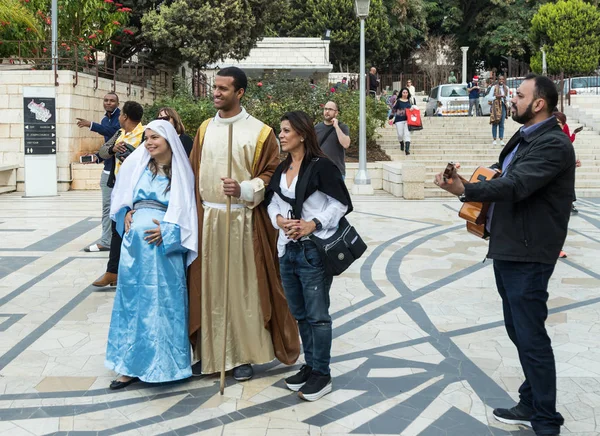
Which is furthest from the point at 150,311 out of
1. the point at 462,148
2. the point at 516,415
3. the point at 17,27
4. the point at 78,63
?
the point at 17,27

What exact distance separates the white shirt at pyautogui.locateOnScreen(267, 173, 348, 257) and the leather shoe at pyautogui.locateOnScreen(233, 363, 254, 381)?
0.78 m

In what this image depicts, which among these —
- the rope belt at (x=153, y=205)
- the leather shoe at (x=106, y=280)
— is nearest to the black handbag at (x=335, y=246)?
the rope belt at (x=153, y=205)

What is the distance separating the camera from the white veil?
14.5ft

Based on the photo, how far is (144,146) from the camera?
4555 millimetres

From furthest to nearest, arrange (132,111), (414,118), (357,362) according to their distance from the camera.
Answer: (414,118)
(132,111)
(357,362)

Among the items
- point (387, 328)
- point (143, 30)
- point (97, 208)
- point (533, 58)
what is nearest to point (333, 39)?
point (533, 58)

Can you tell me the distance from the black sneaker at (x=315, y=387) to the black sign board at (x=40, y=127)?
468 inches

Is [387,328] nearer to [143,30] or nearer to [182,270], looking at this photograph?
[182,270]

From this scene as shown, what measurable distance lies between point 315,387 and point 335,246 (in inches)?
32.6

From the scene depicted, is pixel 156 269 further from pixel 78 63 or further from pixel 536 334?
pixel 78 63

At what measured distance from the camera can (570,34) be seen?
3450 cm

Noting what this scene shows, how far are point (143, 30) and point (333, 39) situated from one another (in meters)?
17.8

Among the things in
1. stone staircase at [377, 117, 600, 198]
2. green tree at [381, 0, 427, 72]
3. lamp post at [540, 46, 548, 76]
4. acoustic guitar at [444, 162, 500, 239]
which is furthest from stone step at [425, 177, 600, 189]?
green tree at [381, 0, 427, 72]

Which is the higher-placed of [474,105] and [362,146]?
[474,105]
